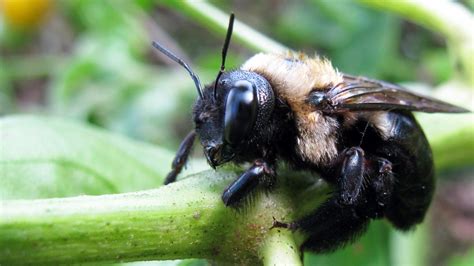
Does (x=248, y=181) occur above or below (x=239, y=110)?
below

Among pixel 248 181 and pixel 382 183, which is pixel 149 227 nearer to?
pixel 248 181

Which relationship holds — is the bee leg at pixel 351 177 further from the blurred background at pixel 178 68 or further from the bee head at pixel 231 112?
the blurred background at pixel 178 68

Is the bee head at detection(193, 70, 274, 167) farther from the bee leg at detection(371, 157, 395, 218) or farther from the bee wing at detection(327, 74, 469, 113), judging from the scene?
the bee leg at detection(371, 157, 395, 218)

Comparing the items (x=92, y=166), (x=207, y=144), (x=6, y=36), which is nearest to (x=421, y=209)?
(x=207, y=144)

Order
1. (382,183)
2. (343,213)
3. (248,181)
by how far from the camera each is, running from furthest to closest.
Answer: (382,183), (343,213), (248,181)

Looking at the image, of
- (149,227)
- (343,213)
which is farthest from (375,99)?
(149,227)

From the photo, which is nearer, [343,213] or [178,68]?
[343,213]
